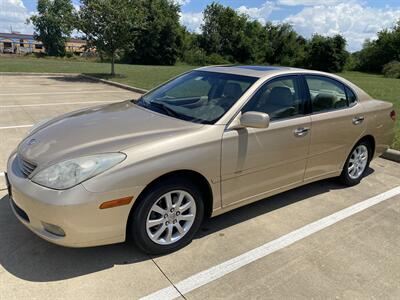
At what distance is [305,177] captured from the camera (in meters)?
4.22

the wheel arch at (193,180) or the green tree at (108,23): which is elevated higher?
the green tree at (108,23)

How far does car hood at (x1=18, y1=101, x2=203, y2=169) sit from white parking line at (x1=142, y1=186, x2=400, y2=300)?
1.13 metres

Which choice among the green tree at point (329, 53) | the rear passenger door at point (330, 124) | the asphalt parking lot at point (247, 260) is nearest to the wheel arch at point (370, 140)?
the rear passenger door at point (330, 124)

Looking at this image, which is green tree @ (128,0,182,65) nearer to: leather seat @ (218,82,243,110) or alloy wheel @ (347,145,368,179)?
alloy wheel @ (347,145,368,179)

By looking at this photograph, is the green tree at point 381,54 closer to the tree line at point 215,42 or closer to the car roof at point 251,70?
the tree line at point 215,42

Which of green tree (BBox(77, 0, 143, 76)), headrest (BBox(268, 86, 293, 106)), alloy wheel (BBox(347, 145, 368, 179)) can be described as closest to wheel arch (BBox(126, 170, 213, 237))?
headrest (BBox(268, 86, 293, 106))

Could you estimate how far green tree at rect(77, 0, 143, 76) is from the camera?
18609 mm

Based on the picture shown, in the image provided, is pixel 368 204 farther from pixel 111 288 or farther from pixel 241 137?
pixel 111 288

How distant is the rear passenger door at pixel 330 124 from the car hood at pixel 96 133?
1.56 meters

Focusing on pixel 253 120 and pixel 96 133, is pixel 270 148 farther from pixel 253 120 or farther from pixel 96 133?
pixel 96 133

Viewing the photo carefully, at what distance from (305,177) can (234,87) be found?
4.38ft

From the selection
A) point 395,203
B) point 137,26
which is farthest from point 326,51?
point 395,203

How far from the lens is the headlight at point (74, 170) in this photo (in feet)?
8.87

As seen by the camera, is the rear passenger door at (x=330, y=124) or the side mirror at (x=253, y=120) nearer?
the side mirror at (x=253, y=120)
